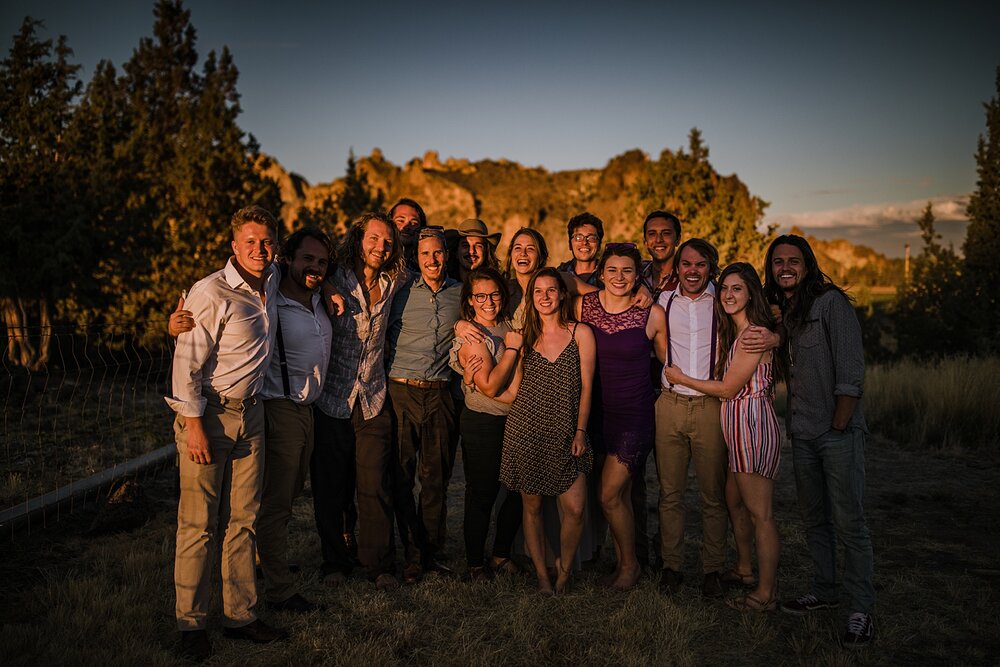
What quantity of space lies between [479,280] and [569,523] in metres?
1.72

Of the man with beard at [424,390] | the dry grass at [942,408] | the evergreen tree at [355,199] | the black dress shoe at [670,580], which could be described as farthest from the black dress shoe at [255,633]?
the evergreen tree at [355,199]

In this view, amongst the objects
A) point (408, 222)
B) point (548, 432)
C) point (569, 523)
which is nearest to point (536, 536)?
point (569, 523)

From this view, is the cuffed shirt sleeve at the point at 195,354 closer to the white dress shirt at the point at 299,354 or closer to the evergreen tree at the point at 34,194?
the white dress shirt at the point at 299,354

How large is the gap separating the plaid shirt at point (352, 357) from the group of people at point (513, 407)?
0.01 metres

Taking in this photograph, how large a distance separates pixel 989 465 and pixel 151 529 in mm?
9038

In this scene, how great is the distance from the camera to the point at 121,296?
13.0 m

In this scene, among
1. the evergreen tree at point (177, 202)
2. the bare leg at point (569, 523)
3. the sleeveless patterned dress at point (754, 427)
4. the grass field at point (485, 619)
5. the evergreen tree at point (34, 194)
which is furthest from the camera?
the evergreen tree at point (177, 202)

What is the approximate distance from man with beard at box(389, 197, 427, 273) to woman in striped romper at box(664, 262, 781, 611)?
7.77 ft

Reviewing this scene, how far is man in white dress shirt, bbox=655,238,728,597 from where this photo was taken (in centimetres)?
420

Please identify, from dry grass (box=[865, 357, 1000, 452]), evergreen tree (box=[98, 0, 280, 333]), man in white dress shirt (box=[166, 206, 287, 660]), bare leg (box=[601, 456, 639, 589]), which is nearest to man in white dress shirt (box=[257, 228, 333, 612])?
man in white dress shirt (box=[166, 206, 287, 660])

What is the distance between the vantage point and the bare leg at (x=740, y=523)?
168 inches

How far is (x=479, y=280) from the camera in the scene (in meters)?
4.47

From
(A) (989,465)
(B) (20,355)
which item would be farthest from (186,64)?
(A) (989,465)

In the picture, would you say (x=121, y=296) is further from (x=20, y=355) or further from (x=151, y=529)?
(x=151, y=529)
